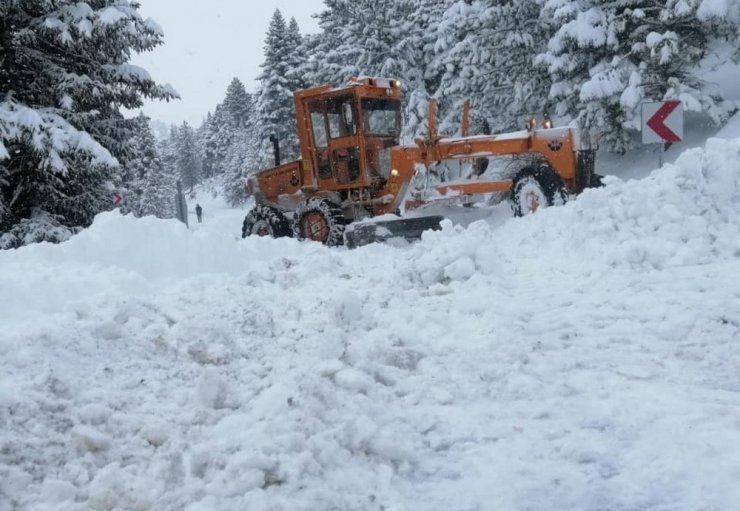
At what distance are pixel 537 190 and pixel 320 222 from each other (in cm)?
440

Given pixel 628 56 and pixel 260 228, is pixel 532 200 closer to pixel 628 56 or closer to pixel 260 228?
pixel 260 228

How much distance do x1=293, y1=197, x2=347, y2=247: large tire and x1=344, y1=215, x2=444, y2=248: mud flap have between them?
90 centimetres

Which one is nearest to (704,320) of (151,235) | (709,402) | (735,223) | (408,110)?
(709,402)

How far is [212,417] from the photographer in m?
3.50

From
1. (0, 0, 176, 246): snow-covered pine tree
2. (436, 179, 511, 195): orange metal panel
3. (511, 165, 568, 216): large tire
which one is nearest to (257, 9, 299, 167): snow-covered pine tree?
(0, 0, 176, 246): snow-covered pine tree

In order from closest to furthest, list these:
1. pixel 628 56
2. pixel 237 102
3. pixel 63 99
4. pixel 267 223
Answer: pixel 63 99 < pixel 267 223 < pixel 628 56 < pixel 237 102

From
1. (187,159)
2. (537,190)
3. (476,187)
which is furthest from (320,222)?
(187,159)

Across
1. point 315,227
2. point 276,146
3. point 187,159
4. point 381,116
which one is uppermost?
point 187,159

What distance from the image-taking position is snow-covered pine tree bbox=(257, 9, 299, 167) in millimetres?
35094

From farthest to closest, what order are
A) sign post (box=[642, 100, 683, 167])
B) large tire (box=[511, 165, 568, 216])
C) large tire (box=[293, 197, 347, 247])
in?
large tire (box=[293, 197, 347, 247]) → large tire (box=[511, 165, 568, 216]) → sign post (box=[642, 100, 683, 167])

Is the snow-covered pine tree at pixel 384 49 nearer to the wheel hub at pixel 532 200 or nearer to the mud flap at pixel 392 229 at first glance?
the mud flap at pixel 392 229

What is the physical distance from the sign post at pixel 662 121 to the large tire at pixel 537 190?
165cm

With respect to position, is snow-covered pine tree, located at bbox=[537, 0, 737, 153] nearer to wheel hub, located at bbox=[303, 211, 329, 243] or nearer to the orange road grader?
the orange road grader

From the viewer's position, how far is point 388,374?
4.16 metres
